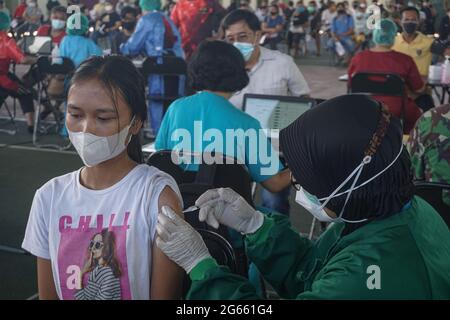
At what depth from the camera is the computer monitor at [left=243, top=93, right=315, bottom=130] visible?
3.42 meters

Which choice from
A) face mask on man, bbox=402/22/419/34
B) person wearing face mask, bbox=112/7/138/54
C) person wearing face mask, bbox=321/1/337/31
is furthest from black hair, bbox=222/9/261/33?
person wearing face mask, bbox=321/1/337/31

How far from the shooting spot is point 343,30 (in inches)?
608

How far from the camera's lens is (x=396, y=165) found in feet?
4.32

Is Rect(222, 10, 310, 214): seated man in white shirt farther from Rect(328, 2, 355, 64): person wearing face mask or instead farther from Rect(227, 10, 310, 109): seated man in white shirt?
Rect(328, 2, 355, 64): person wearing face mask

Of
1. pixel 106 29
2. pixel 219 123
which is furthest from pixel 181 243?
pixel 106 29

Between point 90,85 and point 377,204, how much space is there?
89 centimetres

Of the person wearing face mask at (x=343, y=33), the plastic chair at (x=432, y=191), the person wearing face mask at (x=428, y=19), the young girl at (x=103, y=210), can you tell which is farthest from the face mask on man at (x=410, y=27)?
the person wearing face mask at (x=343, y=33)

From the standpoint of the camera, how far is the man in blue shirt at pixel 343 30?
1520 cm

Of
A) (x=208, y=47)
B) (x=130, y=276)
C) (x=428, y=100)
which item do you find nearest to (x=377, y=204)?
(x=130, y=276)

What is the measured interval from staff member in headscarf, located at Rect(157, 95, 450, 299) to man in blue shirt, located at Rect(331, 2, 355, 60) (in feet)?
46.7

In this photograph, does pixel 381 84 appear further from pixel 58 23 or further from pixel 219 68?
pixel 58 23

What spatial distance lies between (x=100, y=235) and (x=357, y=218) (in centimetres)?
71

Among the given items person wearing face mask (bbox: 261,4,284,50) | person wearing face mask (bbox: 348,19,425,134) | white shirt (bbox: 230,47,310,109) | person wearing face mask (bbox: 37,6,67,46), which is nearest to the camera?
white shirt (bbox: 230,47,310,109)

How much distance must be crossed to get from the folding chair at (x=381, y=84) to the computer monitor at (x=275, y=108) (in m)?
1.47
